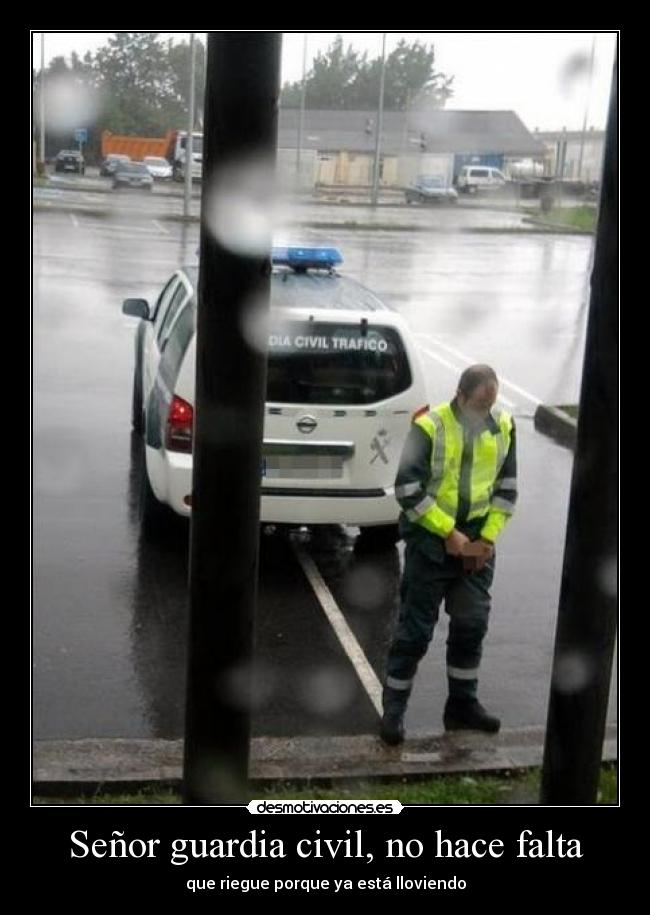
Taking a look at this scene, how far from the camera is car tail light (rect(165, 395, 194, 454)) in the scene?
20.9 ft

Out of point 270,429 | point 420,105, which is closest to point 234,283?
point 270,429

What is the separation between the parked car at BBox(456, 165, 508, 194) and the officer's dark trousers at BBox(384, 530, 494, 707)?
2590cm

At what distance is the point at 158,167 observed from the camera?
22.8 metres

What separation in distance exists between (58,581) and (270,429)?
1.33 meters

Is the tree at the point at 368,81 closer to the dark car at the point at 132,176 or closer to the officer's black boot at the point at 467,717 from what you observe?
the officer's black boot at the point at 467,717

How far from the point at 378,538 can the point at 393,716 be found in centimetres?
244

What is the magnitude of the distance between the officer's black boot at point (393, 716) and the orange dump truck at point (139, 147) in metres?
12.9

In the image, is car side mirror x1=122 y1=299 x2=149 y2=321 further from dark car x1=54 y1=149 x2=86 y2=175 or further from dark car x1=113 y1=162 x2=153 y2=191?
dark car x1=113 y1=162 x2=153 y2=191

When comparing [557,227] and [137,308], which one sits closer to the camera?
[137,308]

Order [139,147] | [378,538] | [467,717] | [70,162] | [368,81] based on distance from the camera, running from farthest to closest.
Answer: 1. [70,162]
2. [139,147]
3. [368,81]
4. [378,538]
5. [467,717]

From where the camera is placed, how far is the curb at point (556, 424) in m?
10.0

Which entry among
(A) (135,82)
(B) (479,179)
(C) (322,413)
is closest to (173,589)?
(C) (322,413)

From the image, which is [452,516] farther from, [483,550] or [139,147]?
[139,147]

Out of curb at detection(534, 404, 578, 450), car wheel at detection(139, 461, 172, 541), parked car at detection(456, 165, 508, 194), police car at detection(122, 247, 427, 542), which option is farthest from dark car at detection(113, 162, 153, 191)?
police car at detection(122, 247, 427, 542)
